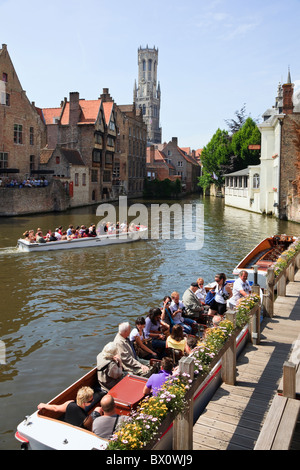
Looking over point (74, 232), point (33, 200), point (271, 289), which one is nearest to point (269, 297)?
point (271, 289)

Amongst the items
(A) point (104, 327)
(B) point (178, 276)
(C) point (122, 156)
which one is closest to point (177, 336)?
(A) point (104, 327)

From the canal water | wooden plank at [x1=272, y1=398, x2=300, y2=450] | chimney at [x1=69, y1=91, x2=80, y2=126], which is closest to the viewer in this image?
wooden plank at [x1=272, y1=398, x2=300, y2=450]

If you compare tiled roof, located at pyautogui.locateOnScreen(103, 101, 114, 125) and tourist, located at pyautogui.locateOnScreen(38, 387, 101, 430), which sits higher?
tiled roof, located at pyautogui.locateOnScreen(103, 101, 114, 125)

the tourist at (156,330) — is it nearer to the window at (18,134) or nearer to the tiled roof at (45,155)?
the window at (18,134)

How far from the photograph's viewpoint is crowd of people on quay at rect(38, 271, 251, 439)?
603cm

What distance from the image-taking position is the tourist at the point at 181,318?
1012 centimetres

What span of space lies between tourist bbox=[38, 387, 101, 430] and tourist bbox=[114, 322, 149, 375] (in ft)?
5.09

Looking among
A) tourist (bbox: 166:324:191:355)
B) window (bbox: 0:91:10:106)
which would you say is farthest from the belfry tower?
tourist (bbox: 166:324:191:355)

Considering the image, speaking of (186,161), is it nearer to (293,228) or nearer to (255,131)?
(255,131)

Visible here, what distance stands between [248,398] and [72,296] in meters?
9.38

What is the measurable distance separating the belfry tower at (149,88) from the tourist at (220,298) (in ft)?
449

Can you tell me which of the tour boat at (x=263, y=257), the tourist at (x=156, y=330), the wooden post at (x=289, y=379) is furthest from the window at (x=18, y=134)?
the wooden post at (x=289, y=379)

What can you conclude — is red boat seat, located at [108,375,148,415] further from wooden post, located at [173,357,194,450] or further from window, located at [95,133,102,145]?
window, located at [95,133,102,145]
